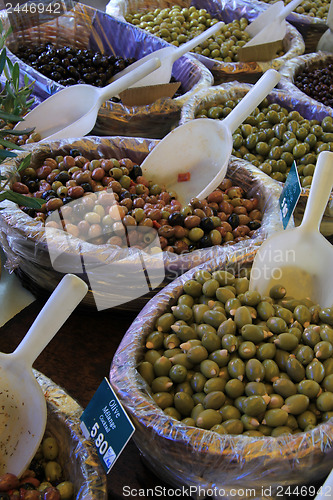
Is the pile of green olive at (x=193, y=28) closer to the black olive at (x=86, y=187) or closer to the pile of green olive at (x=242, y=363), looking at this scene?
the black olive at (x=86, y=187)

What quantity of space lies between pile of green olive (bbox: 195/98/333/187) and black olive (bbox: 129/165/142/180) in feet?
1.61

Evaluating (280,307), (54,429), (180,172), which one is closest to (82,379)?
(54,429)

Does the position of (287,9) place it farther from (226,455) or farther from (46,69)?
(226,455)

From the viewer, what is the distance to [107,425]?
0.91 m

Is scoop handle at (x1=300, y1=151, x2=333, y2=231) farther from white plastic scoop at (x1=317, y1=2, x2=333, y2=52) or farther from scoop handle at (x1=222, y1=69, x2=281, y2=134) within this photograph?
white plastic scoop at (x1=317, y1=2, x2=333, y2=52)

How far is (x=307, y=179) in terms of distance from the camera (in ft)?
6.14

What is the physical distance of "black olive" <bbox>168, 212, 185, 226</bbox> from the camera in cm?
150

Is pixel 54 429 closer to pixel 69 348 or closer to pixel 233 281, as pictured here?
pixel 69 348

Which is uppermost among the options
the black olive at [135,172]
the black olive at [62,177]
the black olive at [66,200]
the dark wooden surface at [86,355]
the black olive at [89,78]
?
the black olive at [89,78]

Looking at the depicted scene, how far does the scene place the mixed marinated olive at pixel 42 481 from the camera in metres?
0.90

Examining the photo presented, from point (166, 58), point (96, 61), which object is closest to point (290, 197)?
point (166, 58)

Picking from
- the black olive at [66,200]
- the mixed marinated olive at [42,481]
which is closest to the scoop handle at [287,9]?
the black olive at [66,200]

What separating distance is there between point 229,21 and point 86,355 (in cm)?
260

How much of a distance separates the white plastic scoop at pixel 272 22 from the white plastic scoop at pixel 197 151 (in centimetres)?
108
